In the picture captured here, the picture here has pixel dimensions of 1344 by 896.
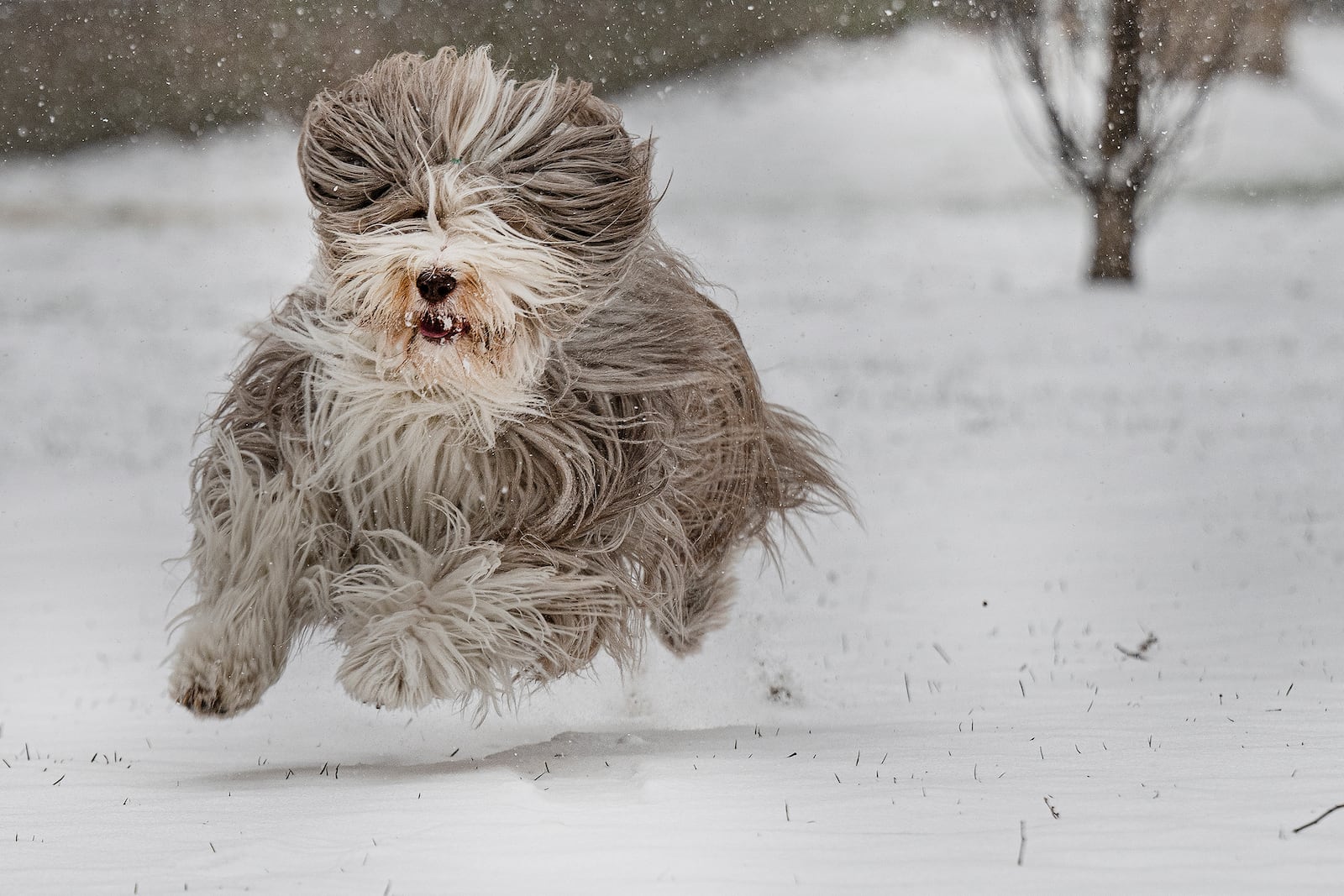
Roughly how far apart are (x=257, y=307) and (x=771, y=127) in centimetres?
927

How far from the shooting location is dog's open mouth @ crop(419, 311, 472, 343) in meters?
3.49

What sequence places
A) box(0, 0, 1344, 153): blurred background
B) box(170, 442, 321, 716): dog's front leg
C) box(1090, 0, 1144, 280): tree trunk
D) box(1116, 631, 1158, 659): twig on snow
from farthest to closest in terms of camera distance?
1. box(0, 0, 1344, 153): blurred background
2. box(1090, 0, 1144, 280): tree trunk
3. box(1116, 631, 1158, 659): twig on snow
4. box(170, 442, 321, 716): dog's front leg

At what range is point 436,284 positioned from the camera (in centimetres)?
343

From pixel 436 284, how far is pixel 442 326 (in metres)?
0.11

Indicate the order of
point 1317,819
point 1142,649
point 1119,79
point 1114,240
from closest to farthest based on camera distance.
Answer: point 1317,819
point 1142,649
point 1119,79
point 1114,240

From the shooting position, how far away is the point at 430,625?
3.71 m

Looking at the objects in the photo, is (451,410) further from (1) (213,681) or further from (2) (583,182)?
(1) (213,681)

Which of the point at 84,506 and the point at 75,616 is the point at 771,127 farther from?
the point at 75,616

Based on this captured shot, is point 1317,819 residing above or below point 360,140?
below

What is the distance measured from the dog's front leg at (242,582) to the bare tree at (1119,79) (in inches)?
518

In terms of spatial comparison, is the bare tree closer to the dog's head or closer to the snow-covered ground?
the snow-covered ground

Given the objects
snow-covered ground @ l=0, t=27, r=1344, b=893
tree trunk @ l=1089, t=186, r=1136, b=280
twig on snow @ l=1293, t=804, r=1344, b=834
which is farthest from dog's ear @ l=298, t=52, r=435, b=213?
tree trunk @ l=1089, t=186, r=1136, b=280

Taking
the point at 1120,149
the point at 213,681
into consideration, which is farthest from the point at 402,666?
the point at 1120,149

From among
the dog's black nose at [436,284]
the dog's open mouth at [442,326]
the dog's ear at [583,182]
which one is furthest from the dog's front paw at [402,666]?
the dog's ear at [583,182]
